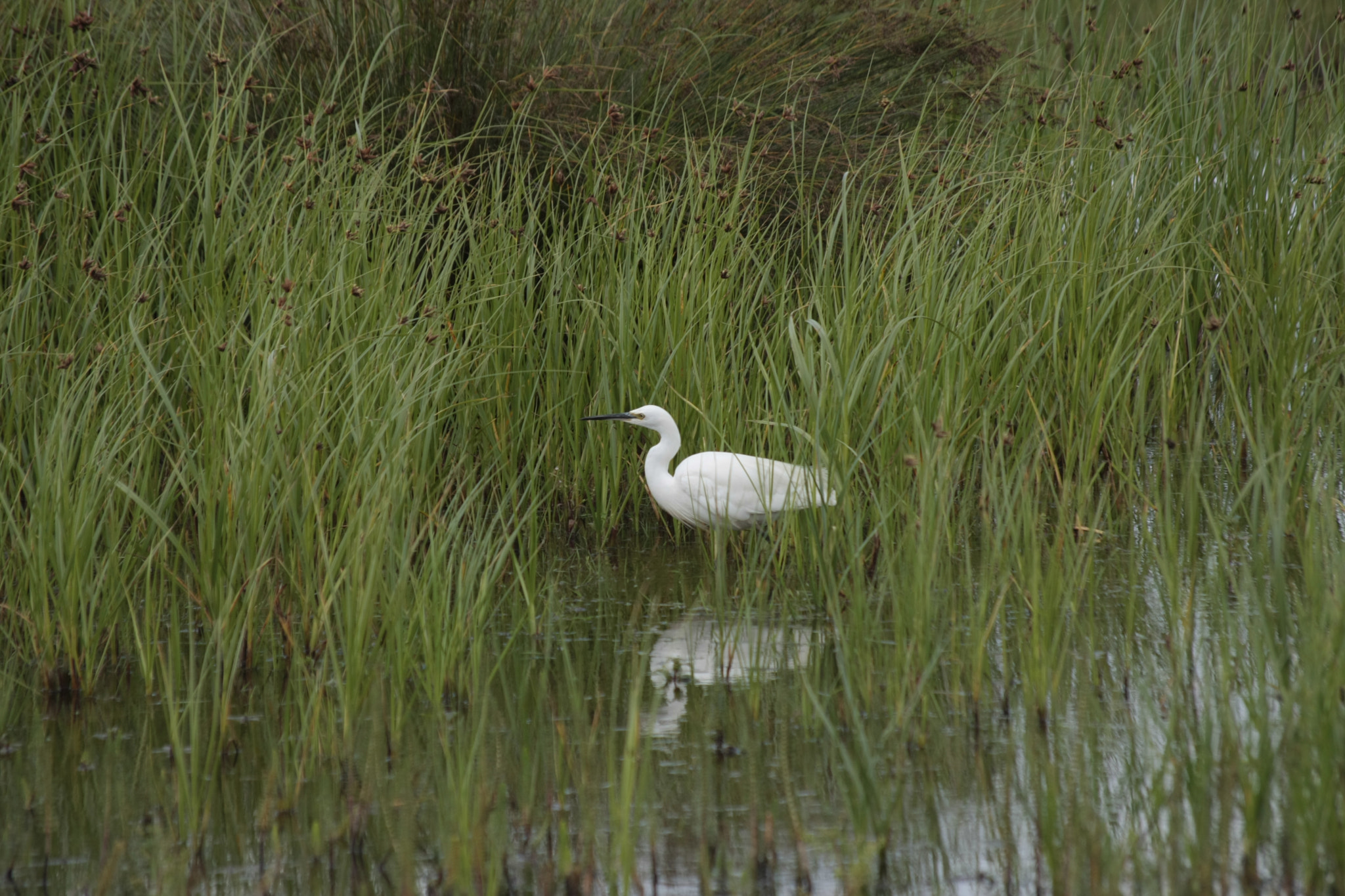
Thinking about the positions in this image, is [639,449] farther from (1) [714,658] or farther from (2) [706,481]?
(1) [714,658]

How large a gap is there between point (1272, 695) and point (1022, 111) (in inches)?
151

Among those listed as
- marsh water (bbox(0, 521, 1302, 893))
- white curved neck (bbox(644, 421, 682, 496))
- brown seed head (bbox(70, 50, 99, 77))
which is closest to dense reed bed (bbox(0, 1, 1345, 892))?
marsh water (bbox(0, 521, 1302, 893))

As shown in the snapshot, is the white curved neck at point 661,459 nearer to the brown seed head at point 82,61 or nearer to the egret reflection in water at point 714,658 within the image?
the egret reflection in water at point 714,658

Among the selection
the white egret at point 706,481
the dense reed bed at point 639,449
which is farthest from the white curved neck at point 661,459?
the dense reed bed at point 639,449

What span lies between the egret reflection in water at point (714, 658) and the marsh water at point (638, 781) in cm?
1

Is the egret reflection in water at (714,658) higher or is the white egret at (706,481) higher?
the white egret at (706,481)

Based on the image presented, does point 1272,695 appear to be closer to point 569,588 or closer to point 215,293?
point 569,588

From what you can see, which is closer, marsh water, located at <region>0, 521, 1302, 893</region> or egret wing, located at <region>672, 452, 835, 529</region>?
Result: marsh water, located at <region>0, 521, 1302, 893</region>

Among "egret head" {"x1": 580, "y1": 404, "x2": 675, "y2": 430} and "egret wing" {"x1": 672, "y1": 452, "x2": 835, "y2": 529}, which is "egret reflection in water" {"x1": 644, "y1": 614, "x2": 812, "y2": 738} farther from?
"egret head" {"x1": 580, "y1": 404, "x2": 675, "y2": 430}

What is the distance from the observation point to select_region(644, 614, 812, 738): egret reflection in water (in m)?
3.16

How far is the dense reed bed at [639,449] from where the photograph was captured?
2.54 m

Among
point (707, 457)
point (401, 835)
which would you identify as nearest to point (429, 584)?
point (401, 835)

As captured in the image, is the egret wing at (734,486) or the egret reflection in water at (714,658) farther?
the egret wing at (734,486)

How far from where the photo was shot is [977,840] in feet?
8.16
